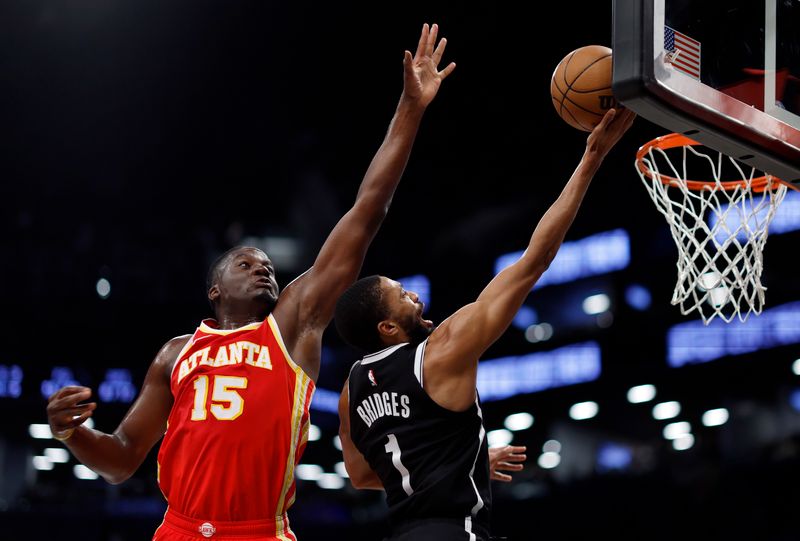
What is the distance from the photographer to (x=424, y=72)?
402 cm

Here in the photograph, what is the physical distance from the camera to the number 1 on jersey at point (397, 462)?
125 inches

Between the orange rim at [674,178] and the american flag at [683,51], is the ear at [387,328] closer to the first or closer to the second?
the american flag at [683,51]

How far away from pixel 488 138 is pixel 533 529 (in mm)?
5702

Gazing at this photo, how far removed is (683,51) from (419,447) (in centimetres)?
164

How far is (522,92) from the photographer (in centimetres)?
1348

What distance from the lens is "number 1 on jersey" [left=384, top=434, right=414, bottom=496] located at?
10.4 feet

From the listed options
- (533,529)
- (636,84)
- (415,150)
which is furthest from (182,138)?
(636,84)

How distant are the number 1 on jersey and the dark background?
8553 millimetres

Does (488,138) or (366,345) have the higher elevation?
(488,138)

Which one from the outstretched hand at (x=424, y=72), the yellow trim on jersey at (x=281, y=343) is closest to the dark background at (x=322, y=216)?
the outstretched hand at (x=424, y=72)

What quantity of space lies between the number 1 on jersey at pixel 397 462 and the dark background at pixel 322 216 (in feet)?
28.1

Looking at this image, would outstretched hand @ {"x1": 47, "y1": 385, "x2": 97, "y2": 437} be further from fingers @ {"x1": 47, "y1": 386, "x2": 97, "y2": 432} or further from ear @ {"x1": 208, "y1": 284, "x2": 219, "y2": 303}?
ear @ {"x1": 208, "y1": 284, "x2": 219, "y2": 303}

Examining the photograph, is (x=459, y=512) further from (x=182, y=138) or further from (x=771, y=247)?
(x=182, y=138)

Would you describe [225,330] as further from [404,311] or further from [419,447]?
[419,447]
